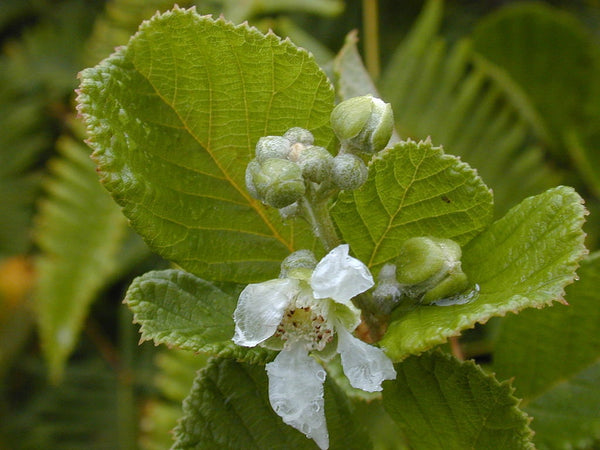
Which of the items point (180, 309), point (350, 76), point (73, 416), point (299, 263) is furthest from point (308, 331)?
point (73, 416)

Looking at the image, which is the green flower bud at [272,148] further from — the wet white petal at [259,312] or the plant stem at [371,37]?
the plant stem at [371,37]

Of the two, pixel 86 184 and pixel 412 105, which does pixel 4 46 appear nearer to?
pixel 86 184

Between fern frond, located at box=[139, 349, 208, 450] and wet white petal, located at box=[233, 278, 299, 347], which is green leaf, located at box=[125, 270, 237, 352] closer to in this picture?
wet white petal, located at box=[233, 278, 299, 347]

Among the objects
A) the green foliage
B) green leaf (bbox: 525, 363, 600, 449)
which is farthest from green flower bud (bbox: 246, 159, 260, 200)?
the green foliage

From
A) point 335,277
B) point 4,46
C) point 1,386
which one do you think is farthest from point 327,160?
point 4,46

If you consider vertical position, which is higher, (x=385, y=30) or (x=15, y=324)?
(x=385, y=30)
